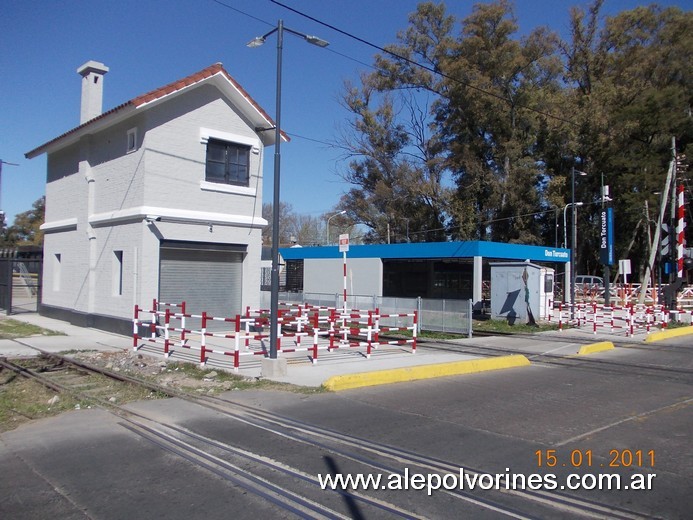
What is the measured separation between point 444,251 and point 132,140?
18.2 metres

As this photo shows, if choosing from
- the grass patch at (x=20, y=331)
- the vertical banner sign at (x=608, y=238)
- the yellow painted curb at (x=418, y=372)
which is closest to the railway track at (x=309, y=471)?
the yellow painted curb at (x=418, y=372)

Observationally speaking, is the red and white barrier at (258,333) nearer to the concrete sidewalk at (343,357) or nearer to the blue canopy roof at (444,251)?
the concrete sidewalk at (343,357)

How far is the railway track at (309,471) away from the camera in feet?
16.1

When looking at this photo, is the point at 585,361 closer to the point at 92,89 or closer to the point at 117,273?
the point at 117,273

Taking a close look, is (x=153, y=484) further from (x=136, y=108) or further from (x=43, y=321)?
(x=43, y=321)

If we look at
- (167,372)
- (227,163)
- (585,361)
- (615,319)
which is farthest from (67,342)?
(615,319)

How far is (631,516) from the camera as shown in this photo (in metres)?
4.79

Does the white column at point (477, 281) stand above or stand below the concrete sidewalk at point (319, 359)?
above

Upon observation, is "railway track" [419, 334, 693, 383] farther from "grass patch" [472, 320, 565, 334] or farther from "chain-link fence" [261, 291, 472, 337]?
"grass patch" [472, 320, 565, 334]

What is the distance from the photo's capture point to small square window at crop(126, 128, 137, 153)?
57.9 ft

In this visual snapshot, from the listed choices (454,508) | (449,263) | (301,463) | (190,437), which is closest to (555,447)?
(454,508)

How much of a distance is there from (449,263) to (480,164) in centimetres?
1474

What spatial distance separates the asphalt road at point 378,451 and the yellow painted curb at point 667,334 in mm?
10883

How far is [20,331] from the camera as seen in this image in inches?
728
